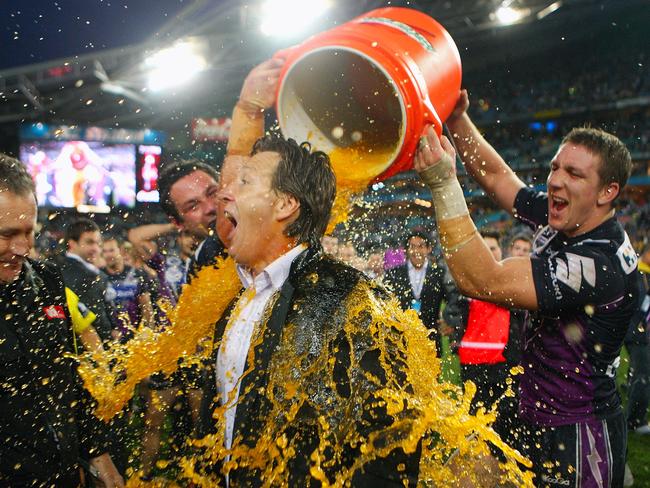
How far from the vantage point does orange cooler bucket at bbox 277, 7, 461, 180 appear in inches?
77.3

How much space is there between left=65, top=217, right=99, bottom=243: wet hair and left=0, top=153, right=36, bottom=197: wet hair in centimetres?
387

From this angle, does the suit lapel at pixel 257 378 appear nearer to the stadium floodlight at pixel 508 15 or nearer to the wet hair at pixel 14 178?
the wet hair at pixel 14 178

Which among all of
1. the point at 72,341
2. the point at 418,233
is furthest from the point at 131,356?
the point at 418,233

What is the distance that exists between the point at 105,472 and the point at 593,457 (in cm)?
202

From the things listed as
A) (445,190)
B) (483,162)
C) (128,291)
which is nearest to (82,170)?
(128,291)

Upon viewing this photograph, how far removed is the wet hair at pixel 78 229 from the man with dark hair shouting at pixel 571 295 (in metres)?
4.82

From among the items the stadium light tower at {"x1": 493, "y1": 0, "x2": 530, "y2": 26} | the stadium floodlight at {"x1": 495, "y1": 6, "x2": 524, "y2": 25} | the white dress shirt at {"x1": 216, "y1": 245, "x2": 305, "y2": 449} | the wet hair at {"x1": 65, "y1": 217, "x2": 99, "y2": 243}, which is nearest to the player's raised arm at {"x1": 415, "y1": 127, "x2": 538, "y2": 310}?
the white dress shirt at {"x1": 216, "y1": 245, "x2": 305, "y2": 449}

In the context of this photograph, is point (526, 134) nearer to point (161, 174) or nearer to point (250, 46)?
point (250, 46)

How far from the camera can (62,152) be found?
79.3 ft

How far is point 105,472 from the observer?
246cm

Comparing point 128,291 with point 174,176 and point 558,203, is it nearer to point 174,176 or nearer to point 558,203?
point 174,176

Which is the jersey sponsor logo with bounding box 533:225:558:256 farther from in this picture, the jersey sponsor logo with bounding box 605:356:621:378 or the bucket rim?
the bucket rim

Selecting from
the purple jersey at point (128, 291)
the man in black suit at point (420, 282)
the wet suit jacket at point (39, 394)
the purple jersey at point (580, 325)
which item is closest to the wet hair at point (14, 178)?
the wet suit jacket at point (39, 394)

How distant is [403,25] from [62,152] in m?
24.9
